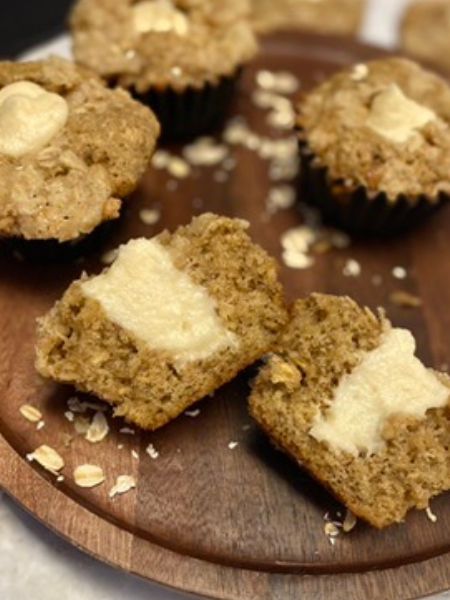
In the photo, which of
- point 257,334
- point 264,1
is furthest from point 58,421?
point 264,1

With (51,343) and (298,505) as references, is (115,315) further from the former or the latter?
(298,505)

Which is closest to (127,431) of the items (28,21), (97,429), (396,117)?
(97,429)

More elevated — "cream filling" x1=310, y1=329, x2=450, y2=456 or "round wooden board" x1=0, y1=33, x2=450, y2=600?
"cream filling" x1=310, y1=329, x2=450, y2=456

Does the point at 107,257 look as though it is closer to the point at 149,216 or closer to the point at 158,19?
Result: the point at 149,216

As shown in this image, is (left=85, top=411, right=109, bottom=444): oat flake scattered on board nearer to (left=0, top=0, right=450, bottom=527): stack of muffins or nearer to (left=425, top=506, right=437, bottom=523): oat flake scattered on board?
(left=0, top=0, right=450, bottom=527): stack of muffins

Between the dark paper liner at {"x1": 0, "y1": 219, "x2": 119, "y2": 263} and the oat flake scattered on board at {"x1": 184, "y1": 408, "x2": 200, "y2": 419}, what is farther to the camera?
the dark paper liner at {"x1": 0, "y1": 219, "x2": 119, "y2": 263}

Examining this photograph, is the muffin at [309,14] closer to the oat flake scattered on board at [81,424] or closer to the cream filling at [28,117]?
the cream filling at [28,117]

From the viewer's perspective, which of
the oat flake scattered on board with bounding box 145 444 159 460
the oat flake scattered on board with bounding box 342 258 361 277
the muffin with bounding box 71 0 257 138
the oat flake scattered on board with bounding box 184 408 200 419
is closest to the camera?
the oat flake scattered on board with bounding box 145 444 159 460

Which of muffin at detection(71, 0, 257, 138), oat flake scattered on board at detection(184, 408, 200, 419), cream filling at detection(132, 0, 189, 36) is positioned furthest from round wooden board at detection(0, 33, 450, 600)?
cream filling at detection(132, 0, 189, 36)

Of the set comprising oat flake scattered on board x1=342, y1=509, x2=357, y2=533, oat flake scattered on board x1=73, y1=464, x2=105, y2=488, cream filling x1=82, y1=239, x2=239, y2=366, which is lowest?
oat flake scattered on board x1=73, y1=464, x2=105, y2=488
